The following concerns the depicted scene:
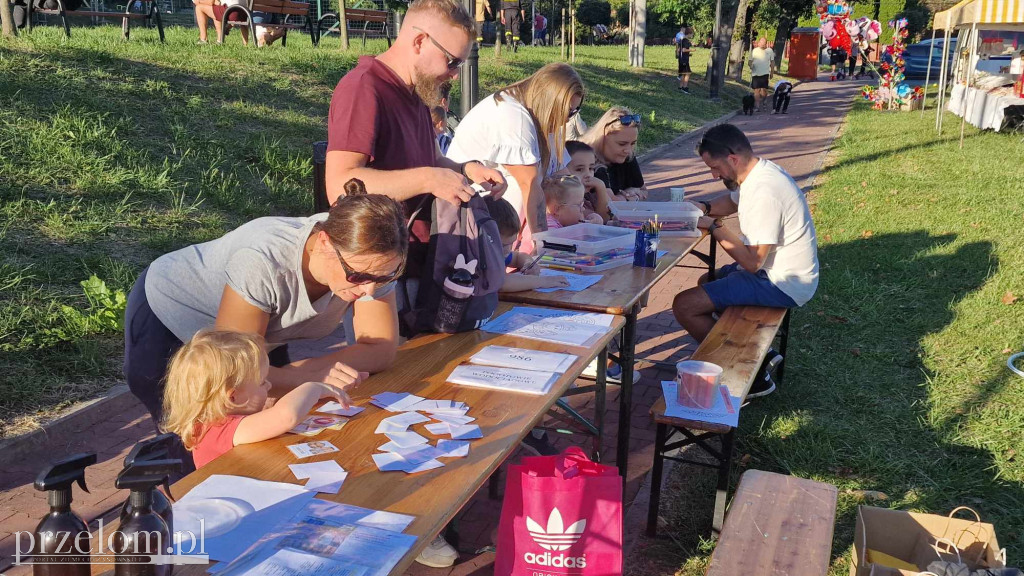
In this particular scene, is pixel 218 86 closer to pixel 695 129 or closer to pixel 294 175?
pixel 294 175

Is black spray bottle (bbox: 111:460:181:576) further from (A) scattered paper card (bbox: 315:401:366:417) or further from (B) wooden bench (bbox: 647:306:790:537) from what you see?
(B) wooden bench (bbox: 647:306:790:537)

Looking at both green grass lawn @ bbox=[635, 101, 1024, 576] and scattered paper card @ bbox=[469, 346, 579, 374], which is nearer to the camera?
scattered paper card @ bbox=[469, 346, 579, 374]

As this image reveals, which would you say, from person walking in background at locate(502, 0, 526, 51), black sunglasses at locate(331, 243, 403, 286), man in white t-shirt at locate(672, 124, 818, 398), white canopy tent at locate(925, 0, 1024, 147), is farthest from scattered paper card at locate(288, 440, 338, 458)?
person walking in background at locate(502, 0, 526, 51)

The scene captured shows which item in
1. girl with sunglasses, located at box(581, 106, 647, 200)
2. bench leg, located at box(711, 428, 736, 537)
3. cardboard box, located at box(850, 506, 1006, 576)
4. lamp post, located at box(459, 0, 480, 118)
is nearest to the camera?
cardboard box, located at box(850, 506, 1006, 576)

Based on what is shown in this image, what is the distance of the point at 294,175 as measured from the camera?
28.6 ft

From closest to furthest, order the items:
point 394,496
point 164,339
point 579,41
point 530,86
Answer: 1. point 394,496
2. point 164,339
3. point 530,86
4. point 579,41

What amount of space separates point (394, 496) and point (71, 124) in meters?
7.12

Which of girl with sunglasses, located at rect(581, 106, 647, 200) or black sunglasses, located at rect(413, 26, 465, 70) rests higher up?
black sunglasses, located at rect(413, 26, 465, 70)

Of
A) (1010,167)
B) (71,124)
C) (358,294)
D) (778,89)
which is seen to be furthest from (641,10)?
(358,294)

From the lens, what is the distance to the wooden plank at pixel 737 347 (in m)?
3.63

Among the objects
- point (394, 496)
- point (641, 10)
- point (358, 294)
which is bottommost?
point (394, 496)

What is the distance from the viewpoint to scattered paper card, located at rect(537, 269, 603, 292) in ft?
13.4

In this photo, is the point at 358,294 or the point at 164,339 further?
the point at 164,339

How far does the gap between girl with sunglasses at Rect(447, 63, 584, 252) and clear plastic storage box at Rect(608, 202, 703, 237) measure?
40.4 inches
